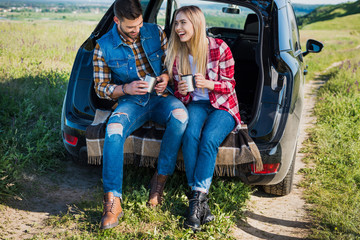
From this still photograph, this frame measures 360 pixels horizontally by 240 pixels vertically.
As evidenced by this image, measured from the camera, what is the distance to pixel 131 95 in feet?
10.3

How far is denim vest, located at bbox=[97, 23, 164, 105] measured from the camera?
3.10 meters

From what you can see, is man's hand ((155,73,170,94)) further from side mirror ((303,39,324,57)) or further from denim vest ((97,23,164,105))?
Result: side mirror ((303,39,324,57))

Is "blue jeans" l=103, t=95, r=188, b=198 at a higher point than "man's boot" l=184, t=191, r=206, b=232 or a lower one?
higher

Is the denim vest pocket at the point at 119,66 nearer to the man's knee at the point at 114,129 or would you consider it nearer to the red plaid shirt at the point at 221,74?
the man's knee at the point at 114,129

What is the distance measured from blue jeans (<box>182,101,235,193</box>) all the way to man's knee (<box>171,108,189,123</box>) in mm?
64

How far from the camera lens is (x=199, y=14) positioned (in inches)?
118

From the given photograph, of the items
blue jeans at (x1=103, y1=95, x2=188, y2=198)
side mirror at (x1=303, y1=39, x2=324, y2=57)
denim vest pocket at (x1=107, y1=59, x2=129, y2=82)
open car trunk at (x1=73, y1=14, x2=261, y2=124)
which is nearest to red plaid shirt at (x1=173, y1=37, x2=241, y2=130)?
open car trunk at (x1=73, y1=14, x2=261, y2=124)

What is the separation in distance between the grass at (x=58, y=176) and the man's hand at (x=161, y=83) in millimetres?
763

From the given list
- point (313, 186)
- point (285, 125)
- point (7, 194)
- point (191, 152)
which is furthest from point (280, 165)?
point (7, 194)

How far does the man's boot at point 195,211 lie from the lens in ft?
8.98

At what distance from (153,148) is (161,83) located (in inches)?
19.7

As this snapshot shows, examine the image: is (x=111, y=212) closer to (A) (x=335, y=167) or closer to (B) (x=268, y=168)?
(B) (x=268, y=168)

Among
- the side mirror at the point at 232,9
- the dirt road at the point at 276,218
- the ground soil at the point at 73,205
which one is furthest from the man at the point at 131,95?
the side mirror at the point at 232,9

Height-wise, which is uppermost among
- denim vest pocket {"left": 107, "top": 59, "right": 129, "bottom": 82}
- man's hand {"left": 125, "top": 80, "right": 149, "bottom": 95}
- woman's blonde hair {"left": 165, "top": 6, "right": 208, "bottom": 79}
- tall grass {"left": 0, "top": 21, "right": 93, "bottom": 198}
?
woman's blonde hair {"left": 165, "top": 6, "right": 208, "bottom": 79}
